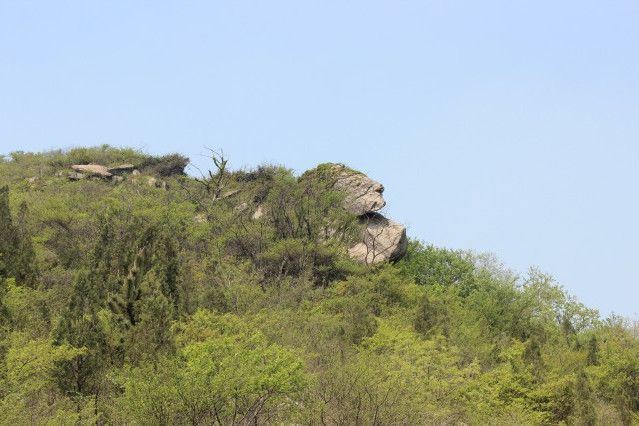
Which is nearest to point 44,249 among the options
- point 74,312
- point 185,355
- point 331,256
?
point 331,256

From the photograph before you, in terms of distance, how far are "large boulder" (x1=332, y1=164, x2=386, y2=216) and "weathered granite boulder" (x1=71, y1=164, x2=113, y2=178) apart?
29.5m

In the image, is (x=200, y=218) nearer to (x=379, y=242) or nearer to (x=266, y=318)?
(x=379, y=242)

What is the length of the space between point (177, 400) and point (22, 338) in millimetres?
7452

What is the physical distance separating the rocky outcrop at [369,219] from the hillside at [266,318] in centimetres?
19

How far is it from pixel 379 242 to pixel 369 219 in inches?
126

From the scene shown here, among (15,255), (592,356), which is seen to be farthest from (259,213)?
(592,356)

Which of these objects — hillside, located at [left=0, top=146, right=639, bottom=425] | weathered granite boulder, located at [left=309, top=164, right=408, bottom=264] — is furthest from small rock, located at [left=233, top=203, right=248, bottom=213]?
weathered granite boulder, located at [left=309, top=164, right=408, bottom=264]

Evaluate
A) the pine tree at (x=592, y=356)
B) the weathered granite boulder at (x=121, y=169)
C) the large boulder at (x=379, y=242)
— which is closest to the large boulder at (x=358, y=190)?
the large boulder at (x=379, y=242)

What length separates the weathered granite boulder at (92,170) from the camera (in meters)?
98.6

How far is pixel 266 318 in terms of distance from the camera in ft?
155

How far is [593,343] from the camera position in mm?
54688

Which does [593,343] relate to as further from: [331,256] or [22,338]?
[22,338]

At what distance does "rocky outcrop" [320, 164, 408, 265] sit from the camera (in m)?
77.3

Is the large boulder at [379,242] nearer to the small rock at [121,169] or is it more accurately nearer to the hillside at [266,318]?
the hillside at [266,318]
